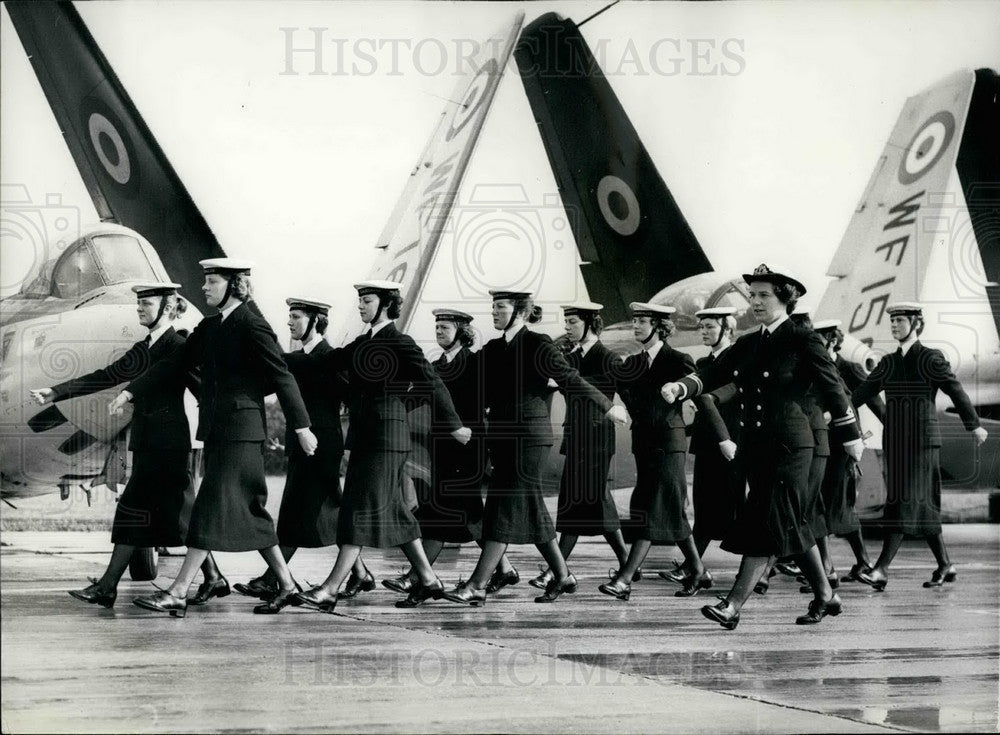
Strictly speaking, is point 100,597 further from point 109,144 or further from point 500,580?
point 109,144

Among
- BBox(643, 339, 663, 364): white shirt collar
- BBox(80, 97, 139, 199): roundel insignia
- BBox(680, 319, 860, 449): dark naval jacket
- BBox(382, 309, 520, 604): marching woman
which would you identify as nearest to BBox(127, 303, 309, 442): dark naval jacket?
BBox(382, 309, 520, 604): marching woman

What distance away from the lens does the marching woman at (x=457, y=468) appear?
8641mm

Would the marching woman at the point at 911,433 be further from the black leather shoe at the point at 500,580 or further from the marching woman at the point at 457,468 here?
the marching woman at the point at 457,468

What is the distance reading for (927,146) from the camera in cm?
979

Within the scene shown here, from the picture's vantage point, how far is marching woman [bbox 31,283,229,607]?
293 inches

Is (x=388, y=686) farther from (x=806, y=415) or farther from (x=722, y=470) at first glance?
(x=722, y=470)

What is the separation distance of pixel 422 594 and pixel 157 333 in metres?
2.05

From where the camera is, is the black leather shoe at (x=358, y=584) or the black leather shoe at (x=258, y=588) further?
the black leather shoe at (x=358, y=584)

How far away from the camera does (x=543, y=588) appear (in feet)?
29.8

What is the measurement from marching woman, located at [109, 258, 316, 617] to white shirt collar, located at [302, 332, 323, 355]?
77cm

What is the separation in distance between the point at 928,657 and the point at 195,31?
507 cm

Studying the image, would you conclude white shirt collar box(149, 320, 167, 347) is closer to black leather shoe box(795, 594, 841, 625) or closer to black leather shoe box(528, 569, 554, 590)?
black leather shoe box(528, 569, 554, 590)

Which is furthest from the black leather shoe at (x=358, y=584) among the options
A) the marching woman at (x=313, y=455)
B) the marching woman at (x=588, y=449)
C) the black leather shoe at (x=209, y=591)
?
the marching woman at (x=588, y=449)

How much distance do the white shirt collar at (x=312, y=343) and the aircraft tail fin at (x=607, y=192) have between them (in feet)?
7.57
